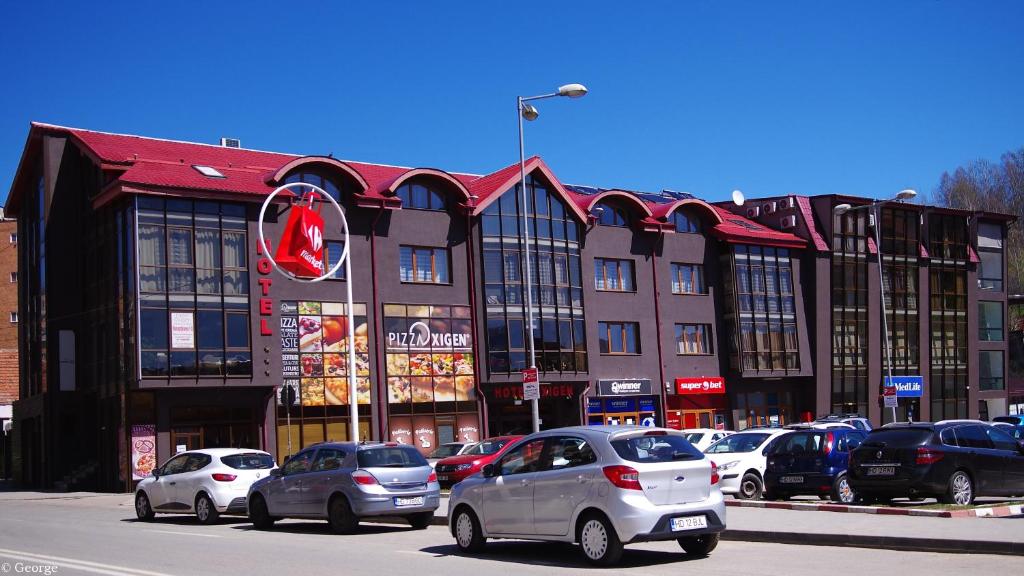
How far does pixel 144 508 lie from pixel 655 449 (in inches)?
574

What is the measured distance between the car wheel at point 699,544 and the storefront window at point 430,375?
27.4 m

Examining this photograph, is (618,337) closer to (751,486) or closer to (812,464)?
(751,486)

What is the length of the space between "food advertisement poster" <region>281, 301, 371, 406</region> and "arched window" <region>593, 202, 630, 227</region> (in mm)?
11779

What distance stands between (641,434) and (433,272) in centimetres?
2979

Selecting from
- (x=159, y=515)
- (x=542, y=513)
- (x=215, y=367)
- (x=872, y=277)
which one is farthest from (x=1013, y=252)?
(x=542, y=513)

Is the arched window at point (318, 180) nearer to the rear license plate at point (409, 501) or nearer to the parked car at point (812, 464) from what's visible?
the rear license plate at point (409, 501)

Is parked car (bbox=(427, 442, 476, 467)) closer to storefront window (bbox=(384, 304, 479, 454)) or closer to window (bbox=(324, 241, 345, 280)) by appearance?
storefront window (bbox=(384, 304, 479, 454))

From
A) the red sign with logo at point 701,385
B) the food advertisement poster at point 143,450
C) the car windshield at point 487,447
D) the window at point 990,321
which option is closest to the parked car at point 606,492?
the car windshield at point 487,447

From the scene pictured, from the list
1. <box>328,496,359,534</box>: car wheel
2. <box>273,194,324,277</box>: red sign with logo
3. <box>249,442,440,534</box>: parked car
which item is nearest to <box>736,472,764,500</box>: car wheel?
<box>249,442,440,534</box>: parked car

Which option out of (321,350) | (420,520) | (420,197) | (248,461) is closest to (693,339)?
(420,197)

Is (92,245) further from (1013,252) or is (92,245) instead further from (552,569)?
(1013,252)

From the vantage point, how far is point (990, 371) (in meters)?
59.4

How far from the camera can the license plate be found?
40.3 feet

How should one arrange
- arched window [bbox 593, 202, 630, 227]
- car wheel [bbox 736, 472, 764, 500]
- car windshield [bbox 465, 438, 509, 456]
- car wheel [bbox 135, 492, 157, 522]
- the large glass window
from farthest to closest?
arched window [bbox 593, 202, 630, 227] < the large glass window < car windshield [bbox 465, 438, 509, 456] < car wheel [bbox 135, 492, 157, 522] < car wheel [bbox 736, 472, 764, 500]
